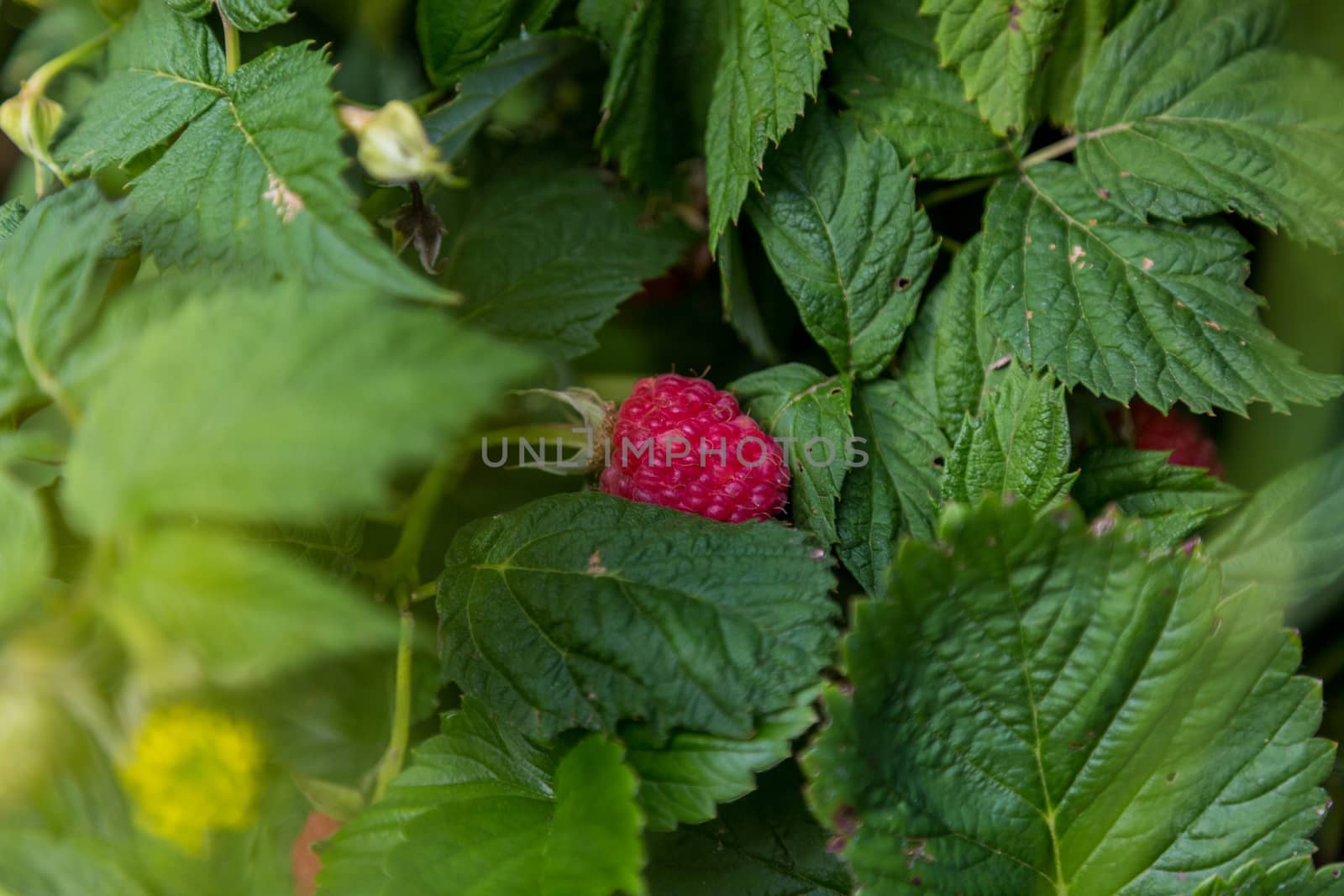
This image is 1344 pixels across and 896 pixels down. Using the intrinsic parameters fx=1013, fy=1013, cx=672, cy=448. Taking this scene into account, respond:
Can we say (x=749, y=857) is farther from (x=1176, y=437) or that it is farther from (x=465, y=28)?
(x=465, y=28)

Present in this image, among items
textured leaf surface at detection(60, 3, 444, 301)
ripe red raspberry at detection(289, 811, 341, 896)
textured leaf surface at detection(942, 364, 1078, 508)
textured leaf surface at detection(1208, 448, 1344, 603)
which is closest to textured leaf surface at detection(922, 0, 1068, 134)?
textured leaf surface at detection(942, 364, 1078, 508)

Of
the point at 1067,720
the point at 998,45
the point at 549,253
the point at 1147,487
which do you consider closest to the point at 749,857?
the point at 1067,720

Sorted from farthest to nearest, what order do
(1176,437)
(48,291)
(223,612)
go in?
(1176,437)
(48,291)
(223,612)

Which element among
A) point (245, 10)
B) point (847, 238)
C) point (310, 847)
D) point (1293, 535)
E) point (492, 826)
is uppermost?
point (245, 10)

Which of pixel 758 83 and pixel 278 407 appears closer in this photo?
pixel 278 407

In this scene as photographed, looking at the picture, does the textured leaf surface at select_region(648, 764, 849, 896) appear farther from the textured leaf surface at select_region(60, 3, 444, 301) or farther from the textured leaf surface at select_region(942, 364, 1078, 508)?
the textured leaf surface at select_region(60, 3, 444, 301)

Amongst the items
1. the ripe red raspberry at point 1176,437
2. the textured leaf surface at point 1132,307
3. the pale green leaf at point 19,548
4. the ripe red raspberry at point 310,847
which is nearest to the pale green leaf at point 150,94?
the pale green leaf at point 19,548

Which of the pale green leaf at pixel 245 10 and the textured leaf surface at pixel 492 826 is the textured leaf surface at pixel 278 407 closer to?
the textured leaf surface at pixel 492 826

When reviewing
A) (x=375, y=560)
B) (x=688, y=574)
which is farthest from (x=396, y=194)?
(x=688, y=574)
